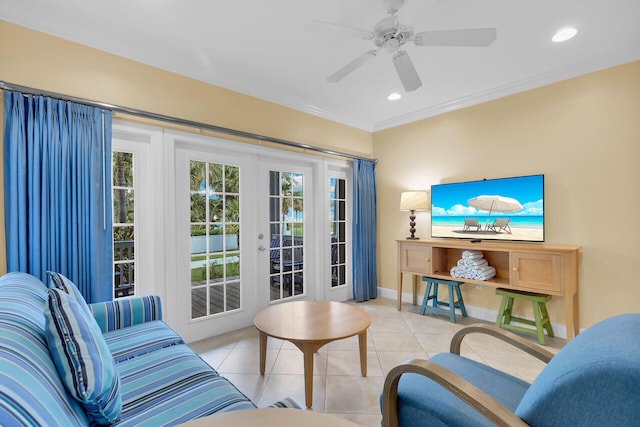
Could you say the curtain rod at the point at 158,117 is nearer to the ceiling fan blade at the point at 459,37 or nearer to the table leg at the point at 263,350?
the ceiling fan blade at the point at 459,37

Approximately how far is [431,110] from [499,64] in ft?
3.54

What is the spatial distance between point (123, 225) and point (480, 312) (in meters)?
3.84

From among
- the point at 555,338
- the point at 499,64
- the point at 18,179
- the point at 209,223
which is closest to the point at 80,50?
the point at 18,179

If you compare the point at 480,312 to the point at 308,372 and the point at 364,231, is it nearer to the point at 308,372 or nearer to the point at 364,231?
the point at 364,231

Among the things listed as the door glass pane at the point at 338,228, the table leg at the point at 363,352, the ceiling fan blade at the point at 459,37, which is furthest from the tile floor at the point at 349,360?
the ceiling fan blade at the point at 459,37

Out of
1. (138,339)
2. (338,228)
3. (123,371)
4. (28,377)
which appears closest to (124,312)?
(138,339)

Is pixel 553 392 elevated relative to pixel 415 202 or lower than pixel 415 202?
lower

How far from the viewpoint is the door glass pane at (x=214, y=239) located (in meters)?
2.95

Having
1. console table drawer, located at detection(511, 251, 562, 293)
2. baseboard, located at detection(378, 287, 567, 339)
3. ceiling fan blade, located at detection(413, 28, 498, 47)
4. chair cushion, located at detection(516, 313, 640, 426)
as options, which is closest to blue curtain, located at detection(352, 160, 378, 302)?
baseboard, located at detection(378, 287, 567, 339)

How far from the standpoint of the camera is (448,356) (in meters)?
1.62

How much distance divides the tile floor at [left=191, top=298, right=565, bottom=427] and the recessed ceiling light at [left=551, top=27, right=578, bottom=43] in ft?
8.66

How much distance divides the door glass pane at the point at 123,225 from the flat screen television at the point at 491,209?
3336mm

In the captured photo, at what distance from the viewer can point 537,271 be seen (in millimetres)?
2758

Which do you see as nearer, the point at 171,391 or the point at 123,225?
the point at 171,391
